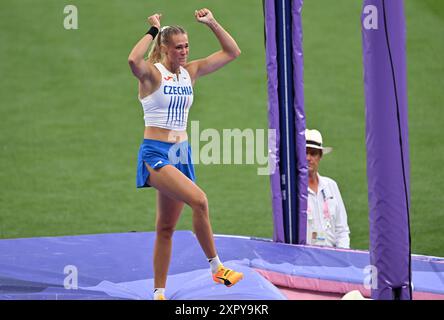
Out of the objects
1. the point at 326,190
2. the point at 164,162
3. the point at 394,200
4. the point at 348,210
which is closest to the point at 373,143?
the point at 394,200

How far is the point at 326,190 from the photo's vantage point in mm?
7312

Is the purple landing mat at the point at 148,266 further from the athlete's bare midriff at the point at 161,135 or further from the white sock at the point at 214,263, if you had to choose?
the athlete's bare midriff at the point at 161,135

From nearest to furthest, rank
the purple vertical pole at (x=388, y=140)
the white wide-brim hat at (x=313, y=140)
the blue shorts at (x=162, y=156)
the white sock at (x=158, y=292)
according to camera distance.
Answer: the purple vertical pole at (x=388, y=140)
the blue shorts at (x=162, y=156)
the white sock at (x=158, y=292)
the white wide-brim hat at (x=313, y=140)

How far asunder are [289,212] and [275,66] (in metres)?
1.17

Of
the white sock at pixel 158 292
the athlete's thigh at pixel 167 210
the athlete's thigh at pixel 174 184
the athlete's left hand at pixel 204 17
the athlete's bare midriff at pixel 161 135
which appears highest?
the athlete's left hand at pixel 204 17

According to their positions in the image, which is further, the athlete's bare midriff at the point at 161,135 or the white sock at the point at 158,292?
the white sock at the point at 158,292

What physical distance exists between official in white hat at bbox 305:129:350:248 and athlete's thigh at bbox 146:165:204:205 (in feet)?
6.50

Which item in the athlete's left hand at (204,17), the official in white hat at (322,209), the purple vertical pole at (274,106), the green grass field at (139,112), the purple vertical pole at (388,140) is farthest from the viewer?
the green grass field at (139,112)

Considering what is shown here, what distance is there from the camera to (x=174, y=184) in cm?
546

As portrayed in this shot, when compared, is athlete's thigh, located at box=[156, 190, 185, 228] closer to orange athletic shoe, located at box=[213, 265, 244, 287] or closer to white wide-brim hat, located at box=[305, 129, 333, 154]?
orange athletic shoe, located at box=[213, 265, 244, 287]

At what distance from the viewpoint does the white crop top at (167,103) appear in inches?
221

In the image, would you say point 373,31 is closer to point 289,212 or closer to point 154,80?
point 154,80

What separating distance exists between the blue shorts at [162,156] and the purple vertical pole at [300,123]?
1895 mm

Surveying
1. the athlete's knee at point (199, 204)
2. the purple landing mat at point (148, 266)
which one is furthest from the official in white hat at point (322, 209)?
the athlete's knee at point (199, 204)
